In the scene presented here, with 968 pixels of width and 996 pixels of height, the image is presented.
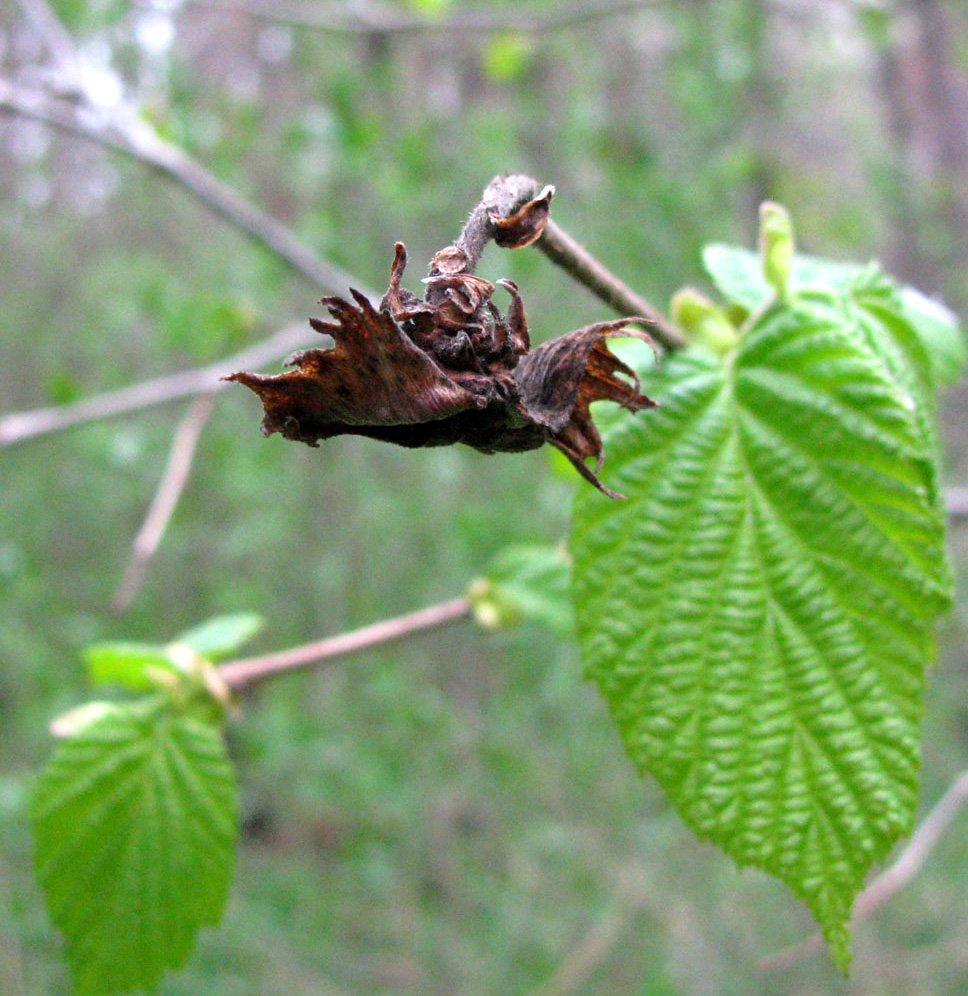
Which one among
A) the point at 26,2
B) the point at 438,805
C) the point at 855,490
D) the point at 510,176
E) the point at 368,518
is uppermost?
the point at 26,2

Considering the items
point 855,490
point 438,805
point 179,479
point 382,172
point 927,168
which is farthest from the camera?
point 927,168

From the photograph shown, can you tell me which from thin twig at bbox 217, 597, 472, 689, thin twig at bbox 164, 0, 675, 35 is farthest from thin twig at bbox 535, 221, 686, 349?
thin twig at bbox 164, 0, 675, 35

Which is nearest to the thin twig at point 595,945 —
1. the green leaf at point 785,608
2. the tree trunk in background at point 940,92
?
the green leaf at point 785,608

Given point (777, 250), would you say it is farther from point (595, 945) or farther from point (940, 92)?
point (940, 92)

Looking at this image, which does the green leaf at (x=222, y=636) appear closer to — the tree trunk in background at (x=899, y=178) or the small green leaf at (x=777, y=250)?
the small green leaf at (x=777, y=250)

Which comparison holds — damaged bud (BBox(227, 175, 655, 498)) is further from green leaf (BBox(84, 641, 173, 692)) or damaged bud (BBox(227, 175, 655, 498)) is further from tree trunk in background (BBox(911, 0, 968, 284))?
tree trunk in background (BBox(911, 0, 968, 284))

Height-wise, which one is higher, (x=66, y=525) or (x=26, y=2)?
(x=66, y=525)

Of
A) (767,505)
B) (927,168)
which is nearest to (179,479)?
(767,505)

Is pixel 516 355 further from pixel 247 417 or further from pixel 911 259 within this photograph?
pixel 911 259
